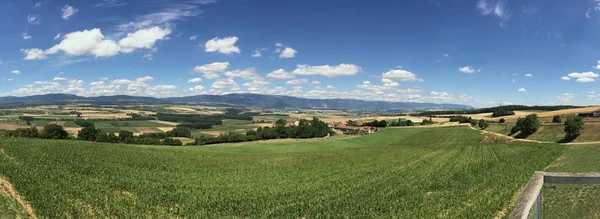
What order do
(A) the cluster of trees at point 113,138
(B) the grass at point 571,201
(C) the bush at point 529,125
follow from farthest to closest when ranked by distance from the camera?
(A) the cluster of trees at point 113,138 → (C) the bush at point 529,125 → (B) the grass at point 571,201

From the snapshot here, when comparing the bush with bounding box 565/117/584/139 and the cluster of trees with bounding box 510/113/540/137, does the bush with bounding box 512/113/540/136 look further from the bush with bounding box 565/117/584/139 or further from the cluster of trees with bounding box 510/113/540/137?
the bush with bounding box 565/117/584/139

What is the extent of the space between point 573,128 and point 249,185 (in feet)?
202

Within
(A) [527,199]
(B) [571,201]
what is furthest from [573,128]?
(A) [527,199]

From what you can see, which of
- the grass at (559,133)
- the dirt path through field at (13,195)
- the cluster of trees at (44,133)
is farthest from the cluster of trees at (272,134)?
the dirt path through field at (13,195)

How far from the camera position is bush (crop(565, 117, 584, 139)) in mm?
64250

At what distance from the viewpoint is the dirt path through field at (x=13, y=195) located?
19337mm

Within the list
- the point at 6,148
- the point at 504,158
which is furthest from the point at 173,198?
the point at 504,158

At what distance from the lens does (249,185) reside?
1304 inches

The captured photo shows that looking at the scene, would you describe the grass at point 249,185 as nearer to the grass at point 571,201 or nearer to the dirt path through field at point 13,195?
the dirt path through field at point 13,195

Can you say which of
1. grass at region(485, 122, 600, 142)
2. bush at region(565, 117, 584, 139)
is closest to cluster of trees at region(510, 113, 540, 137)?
grass at region(485, 122, 600, 142)

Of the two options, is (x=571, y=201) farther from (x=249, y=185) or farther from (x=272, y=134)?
(x=272, y=134)

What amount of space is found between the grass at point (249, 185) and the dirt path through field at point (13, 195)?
1.24ft

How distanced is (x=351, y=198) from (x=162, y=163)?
88.7 ft

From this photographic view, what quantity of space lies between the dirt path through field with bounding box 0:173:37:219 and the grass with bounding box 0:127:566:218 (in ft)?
1.24
